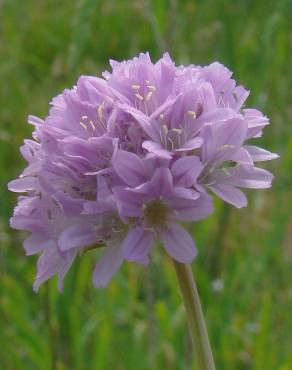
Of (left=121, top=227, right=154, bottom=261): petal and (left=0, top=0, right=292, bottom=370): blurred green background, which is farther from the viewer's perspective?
(left=0, top=0, right=292, bottom=370): blurred green background

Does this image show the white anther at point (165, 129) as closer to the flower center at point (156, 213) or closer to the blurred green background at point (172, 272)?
the flower center at point (156, 213)

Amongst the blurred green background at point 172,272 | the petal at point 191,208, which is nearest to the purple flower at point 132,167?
the petal at point 191,208

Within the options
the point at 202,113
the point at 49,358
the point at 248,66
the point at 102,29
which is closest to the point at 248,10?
the point at 248,66

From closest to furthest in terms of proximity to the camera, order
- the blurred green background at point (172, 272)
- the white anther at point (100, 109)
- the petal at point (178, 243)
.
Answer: the petal at point (178, 243)
the white anther at point (100, 109)
the blurred green background at point (172, 272)

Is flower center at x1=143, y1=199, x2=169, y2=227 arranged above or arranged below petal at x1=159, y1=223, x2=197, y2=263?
above

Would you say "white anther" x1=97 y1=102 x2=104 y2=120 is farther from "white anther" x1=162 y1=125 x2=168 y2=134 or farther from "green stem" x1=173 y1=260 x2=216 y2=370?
"green stem" x1=173 y1=260 x2=216 y2=370

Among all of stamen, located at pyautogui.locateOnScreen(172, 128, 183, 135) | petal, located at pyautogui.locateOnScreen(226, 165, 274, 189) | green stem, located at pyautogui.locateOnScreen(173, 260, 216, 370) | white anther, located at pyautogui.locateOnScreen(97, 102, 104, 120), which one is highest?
white anther, located at pyautogui.locateOnScreen(97, 102, 104, 120)

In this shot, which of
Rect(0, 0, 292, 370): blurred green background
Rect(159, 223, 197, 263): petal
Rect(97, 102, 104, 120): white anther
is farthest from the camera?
Rect(0, 0, 292, 370): blurred green background

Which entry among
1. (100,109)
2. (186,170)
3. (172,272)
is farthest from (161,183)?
(172,272)

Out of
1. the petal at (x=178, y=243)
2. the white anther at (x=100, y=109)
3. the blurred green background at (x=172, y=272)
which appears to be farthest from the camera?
the blurred green background at (x=172, y=272)

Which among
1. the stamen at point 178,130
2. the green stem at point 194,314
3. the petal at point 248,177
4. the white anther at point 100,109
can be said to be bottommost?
the green stem at point 194,314

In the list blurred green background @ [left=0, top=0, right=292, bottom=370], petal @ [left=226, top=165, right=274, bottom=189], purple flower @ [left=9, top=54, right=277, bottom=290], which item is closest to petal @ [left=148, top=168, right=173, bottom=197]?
purple flower @ [left=9, top=54, right=277, bottom=290]
